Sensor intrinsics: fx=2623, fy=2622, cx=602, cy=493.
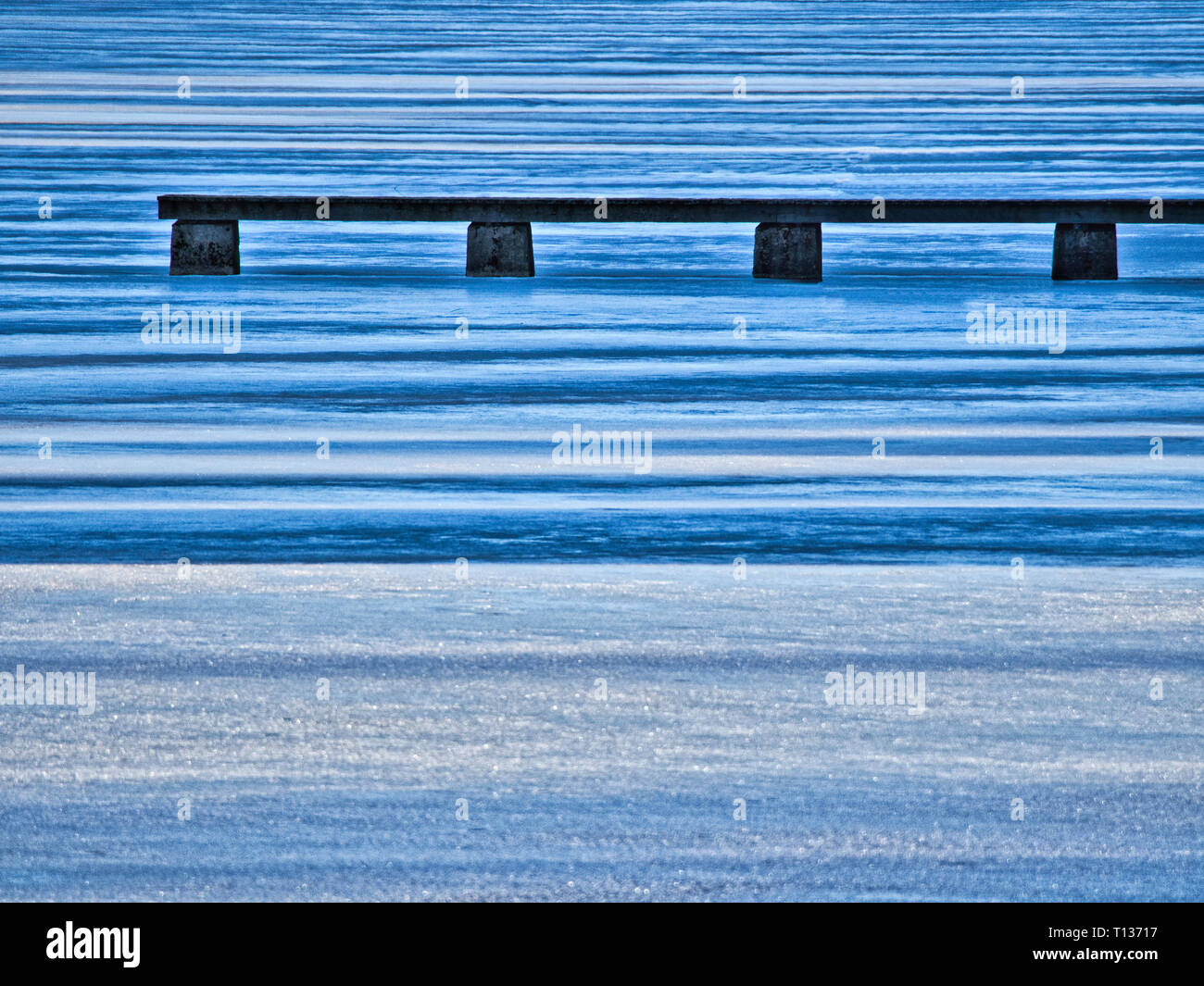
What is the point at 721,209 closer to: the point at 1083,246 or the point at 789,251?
the point at 789,251

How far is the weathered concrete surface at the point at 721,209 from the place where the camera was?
54.7ft

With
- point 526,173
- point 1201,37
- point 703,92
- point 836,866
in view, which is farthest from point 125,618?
point 1201,37

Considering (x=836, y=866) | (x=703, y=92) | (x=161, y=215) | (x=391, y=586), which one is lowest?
(x=836, y=866)

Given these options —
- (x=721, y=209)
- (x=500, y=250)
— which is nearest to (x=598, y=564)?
(x=500, y=250)

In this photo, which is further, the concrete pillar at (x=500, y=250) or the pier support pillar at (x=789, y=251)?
the concrete pillar at (x=500, y=250)

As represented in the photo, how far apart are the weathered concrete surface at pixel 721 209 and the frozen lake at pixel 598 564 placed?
41cm

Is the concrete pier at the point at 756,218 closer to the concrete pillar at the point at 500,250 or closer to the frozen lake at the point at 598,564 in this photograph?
the concrete pillar at the point at 500,250

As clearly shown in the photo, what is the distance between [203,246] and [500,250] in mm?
1909

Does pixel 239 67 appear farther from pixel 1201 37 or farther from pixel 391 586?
pixel 391 586

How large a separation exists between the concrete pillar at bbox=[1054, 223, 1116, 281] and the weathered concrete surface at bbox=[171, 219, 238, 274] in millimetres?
5260

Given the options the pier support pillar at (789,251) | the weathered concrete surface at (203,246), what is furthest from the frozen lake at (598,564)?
the pier support pillar at (789,251)

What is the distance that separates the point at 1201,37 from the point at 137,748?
46.5 meters

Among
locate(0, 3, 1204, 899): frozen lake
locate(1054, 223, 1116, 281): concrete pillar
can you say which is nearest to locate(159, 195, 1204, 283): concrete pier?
locate(1054, 223, 1116, 281): concrete pillar

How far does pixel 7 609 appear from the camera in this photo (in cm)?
787
